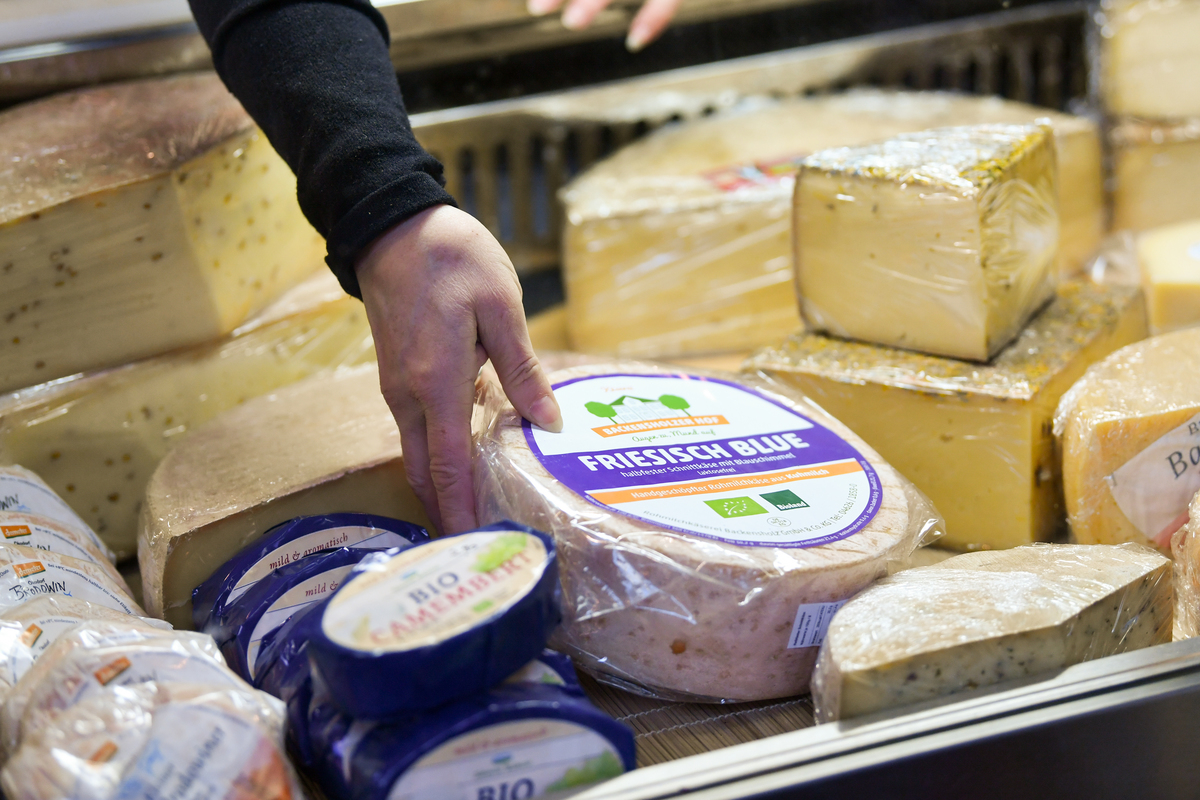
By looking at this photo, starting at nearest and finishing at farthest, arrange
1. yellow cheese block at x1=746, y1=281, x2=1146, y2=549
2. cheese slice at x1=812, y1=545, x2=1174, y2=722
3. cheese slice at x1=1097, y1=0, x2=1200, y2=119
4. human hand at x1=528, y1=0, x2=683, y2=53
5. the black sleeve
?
cheese slice at x1=812, y1=545, x2=1174, y2=722 → the black sleeve → yellow cheese block at x1=746, y1=281, x2=1146, y2=549 → human hand at x1=528, y1=0, x2=683, y2=53 → cheese slice at x1=1097, y1=0, x2=1200, y2=119

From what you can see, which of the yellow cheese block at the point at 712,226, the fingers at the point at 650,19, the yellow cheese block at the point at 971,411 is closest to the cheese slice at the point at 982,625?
the yellow cheese block at the point at 971,411

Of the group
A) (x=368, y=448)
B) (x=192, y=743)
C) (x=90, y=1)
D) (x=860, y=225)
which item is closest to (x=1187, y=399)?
(x=860, y=225)

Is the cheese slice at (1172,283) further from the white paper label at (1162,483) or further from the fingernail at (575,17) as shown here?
the fingernail at (575,17)

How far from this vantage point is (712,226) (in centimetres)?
190

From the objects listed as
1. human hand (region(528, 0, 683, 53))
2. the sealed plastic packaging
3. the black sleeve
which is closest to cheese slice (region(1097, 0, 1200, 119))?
human hand (region(528, 0, 683, 53))

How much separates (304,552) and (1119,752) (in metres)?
0.87

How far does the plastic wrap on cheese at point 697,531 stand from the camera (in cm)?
101

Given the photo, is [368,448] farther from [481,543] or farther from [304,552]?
[481,543]

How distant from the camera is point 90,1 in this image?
1.73 metres

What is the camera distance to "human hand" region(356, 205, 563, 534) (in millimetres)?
1101

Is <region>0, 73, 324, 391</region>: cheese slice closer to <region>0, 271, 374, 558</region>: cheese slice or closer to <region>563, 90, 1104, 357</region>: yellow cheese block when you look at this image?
<region>0, 271, 374, 558</region>: cheese slice

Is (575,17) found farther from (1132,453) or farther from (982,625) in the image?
(982,625)

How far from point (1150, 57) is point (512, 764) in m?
1.92

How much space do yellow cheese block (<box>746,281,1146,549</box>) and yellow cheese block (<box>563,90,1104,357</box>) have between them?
18.0 inches
